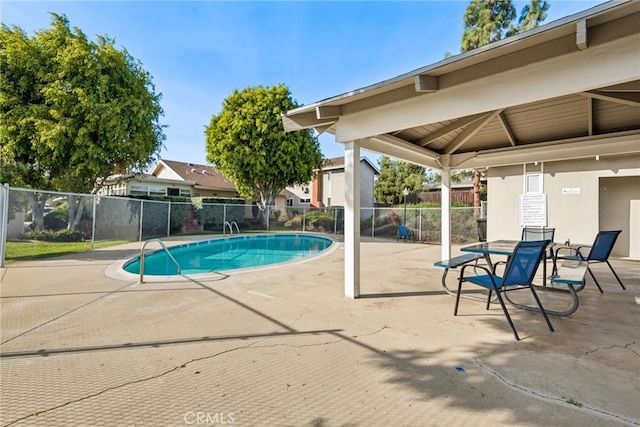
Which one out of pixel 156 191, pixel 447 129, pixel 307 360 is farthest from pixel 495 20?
pixel 156 191

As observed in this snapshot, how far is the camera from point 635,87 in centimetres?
407

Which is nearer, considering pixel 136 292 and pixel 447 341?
pixel 447 341

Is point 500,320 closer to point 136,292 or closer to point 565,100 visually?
point 565,100

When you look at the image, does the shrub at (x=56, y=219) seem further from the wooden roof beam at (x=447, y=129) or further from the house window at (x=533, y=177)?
the house window at (x=533, y=177)

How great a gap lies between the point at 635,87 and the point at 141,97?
47.8 feet

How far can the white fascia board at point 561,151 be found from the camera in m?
5.75

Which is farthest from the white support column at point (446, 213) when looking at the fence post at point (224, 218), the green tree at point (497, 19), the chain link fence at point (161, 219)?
the fence post at point (224, 218)

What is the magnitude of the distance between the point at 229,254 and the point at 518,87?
10919 millimetres

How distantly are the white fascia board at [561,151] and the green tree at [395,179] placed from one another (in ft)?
52.4

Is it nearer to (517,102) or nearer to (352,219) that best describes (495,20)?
(517,102)

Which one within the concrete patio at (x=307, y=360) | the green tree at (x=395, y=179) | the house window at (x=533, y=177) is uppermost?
the green tree at (x=395, y=179)

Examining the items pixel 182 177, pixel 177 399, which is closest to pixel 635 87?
pixel 177 399

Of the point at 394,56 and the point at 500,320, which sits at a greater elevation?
the point at 394,56

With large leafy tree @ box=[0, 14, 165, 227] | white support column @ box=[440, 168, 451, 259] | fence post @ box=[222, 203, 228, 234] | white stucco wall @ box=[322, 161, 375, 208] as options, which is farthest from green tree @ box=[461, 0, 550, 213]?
large leafy tree @ box=[0, 14, 165, 227]
